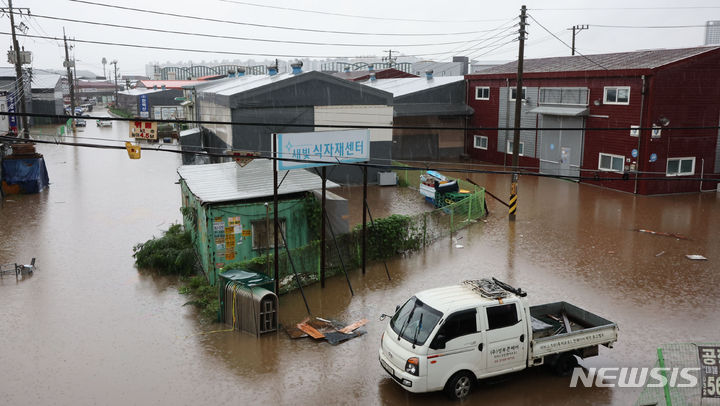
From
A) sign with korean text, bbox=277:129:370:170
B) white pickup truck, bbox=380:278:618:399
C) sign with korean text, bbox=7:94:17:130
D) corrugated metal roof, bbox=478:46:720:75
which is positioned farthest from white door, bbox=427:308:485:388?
sign with korean text, bbox=7:94:17:130

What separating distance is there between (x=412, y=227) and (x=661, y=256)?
27.0 ft

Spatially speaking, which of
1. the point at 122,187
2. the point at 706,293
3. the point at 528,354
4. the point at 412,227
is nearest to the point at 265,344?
the point at 528,354

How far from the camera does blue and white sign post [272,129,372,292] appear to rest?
14.8 meters

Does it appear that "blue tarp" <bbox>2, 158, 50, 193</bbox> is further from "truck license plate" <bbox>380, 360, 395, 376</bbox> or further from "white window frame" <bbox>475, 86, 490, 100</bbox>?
"white window frame" <bbox>475, 86, 490, 100</bbox>

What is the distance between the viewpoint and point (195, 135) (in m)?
36.6

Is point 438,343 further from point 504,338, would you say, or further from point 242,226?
point 242,226

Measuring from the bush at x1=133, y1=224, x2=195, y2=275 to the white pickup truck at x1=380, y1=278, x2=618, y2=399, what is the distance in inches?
338

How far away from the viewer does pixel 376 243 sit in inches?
729

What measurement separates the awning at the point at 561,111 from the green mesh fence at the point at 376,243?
1153 centimetres

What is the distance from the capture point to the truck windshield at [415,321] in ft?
33.4

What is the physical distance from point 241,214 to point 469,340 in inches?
327

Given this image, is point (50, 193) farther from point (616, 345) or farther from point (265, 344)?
point (616, 345)

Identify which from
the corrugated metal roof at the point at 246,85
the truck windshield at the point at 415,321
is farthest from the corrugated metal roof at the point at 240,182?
the corrugated metal roof at the point at 246,85

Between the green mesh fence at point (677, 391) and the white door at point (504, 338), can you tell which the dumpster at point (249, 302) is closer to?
the white door at point (504, 338)
